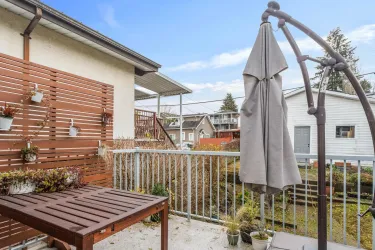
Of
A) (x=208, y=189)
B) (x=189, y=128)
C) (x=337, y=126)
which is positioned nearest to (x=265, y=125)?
(x=208, y=189)

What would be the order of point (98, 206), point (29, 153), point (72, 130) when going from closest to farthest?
point (98, 206) < point (29, 153) < point (72, 130)

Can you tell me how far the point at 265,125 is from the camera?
1747 millimetres

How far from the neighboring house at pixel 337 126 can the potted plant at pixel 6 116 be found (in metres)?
10.9

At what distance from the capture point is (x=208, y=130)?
32.2m

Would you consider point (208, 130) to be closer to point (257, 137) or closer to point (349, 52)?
point (349, 52)

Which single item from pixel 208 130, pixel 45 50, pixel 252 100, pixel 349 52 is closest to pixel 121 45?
pixel 45 50

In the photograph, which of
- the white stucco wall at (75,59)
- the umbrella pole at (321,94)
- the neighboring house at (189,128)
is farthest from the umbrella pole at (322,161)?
the neighboring house at (189,128)

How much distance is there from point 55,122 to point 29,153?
1.88ft

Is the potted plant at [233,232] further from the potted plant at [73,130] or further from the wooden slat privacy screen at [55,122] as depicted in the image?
the potted plant at [73,130]

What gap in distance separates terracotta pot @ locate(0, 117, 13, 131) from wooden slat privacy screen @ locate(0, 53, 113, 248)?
0.39 feet

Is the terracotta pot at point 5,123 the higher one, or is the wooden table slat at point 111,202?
the terracotta pot at point 5,123

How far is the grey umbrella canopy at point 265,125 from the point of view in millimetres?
1674

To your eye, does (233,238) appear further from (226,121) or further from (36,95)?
(226,121)

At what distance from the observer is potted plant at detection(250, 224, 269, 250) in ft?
8.04
